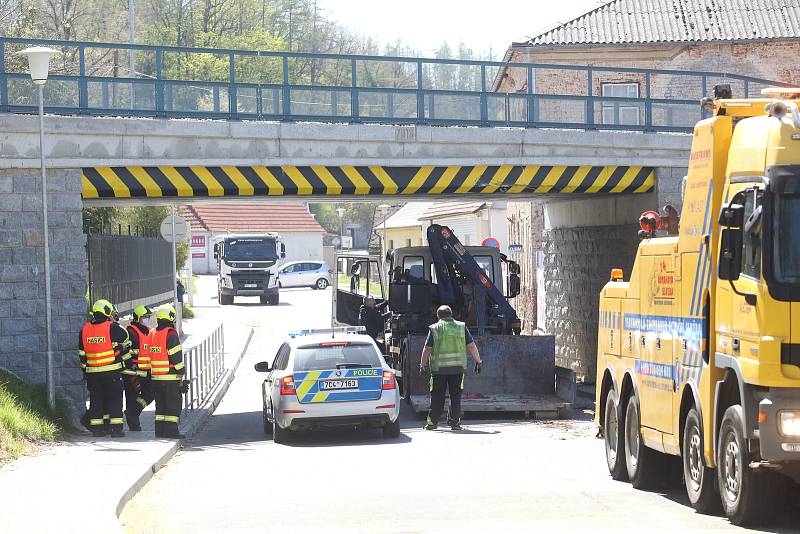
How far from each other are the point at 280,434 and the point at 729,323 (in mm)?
9511

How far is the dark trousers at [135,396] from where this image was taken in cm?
1945

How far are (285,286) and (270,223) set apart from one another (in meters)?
22.7

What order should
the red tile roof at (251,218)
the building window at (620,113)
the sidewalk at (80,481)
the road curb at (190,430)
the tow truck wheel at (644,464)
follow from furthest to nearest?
the red tile roof at (251,218), the building window at (620,113), the tow truck wheel at (644,464), the road curb at (190,430), the sidewalk at (80,481)

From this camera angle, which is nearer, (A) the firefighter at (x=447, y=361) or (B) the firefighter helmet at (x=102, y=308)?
(B) the firefighter helmet at (x=102, y=308)

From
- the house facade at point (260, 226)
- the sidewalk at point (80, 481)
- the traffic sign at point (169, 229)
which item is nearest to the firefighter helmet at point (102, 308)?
the sidewalk at point (80, 481)

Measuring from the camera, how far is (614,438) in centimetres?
1462

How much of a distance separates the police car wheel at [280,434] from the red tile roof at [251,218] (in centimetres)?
7605

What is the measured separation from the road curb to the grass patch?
1.57 m

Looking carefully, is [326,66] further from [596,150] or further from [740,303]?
[740,303]

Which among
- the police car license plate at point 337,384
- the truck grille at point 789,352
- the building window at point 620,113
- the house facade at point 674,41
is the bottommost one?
the police car license plate at point 337,384

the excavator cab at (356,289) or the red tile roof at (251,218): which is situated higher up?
the red tile roof at (251,218)

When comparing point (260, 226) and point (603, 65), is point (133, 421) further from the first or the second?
point (260, 226)

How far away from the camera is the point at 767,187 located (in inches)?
400

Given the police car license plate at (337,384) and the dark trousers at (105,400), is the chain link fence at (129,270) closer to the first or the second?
the dark trousers at (105,400)
